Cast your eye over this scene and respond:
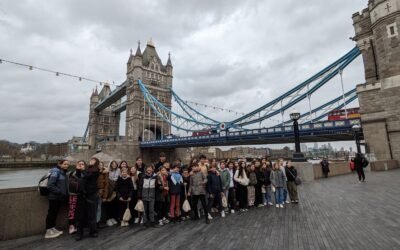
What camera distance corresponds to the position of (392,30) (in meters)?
14.6

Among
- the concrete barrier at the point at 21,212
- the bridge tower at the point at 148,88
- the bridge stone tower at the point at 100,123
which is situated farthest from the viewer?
the bridge stone tower at the point at 100,123

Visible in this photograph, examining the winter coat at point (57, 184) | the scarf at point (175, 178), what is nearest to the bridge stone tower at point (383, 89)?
the scarf at point (175, 178)

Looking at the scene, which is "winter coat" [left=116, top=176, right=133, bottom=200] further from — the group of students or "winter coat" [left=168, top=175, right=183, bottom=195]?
"winter coat" [left=168, top=175, right=183, bottom=195]

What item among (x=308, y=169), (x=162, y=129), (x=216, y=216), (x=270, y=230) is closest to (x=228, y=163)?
(x=216, y=216)

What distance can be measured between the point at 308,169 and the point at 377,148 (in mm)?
7851

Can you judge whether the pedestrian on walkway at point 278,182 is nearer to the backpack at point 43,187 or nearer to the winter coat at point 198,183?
the winter coat at point 198,183

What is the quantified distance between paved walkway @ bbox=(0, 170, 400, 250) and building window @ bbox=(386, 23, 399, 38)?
50.1 ft

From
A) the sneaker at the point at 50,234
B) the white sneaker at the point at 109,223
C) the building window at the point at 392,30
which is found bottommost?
the white sneaker at the point at 109,223

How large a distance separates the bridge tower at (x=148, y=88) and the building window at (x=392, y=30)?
A: 32909mm

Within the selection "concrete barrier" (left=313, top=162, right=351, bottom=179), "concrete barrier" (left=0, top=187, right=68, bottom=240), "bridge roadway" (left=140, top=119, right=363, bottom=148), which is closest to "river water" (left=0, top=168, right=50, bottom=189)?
"concrete barrier" (left=0, top=187, right=68, bottom=240)

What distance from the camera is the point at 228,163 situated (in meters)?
5.86

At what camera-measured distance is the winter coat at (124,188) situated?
4.43 m

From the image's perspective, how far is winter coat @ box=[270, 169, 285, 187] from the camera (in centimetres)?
588

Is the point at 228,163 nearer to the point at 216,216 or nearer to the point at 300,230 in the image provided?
the point at 216,216
